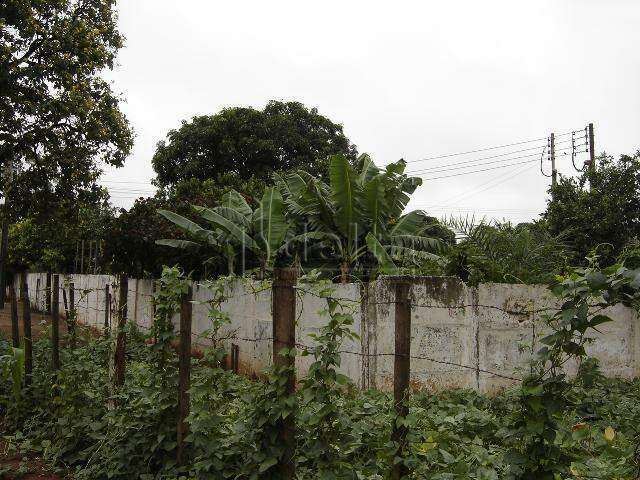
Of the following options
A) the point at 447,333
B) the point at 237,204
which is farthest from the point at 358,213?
the point at 447,333

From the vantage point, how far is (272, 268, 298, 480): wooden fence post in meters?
4.08

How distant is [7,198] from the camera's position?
14.5m

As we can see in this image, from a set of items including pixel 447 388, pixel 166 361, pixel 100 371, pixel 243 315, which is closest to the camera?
pixel 166 361

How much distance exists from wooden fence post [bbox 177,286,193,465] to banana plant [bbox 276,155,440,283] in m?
5.74

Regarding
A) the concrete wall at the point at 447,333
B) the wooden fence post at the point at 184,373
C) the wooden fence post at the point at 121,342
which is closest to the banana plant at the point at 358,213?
the concrete wall at the point at 447,333

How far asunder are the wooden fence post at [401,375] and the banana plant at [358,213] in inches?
262

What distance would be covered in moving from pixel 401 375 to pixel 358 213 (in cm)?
811

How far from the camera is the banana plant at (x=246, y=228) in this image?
12.3m

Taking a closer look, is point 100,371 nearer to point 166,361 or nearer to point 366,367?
Answer: point 166,361

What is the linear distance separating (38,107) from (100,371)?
8165 millimetres

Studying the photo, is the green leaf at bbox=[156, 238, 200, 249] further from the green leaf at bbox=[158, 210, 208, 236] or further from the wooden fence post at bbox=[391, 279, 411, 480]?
the wooden fence post at bbox=[391, 279, 411, 480]

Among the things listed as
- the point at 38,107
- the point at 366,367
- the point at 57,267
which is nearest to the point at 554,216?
the point at 366,367

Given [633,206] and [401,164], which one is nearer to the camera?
[401,164]

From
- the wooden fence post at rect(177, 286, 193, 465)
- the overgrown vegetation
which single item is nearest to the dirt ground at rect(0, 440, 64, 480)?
the overgrown vegetation
